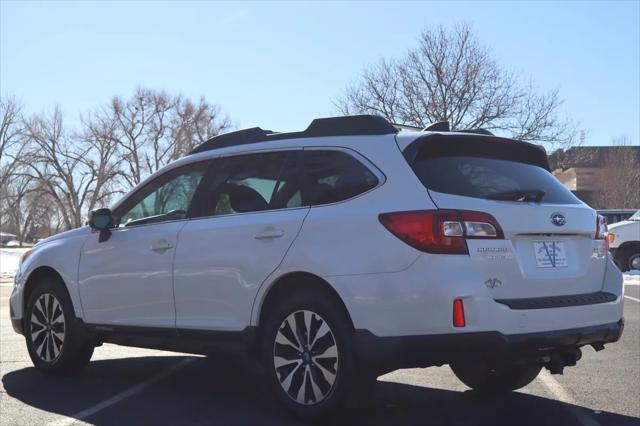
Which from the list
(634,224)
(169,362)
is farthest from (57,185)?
(169,362)

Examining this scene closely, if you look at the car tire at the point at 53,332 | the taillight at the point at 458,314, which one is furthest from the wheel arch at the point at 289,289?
the car tire at the point at 53,332

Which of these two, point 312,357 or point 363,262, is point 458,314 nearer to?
point 363,262

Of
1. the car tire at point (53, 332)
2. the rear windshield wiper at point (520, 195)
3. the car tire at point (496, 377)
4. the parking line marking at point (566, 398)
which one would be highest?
the rear windshield wiper at point (520, 195)

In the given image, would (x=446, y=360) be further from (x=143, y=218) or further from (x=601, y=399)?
(x=143, y=218)

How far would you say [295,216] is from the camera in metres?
4.85

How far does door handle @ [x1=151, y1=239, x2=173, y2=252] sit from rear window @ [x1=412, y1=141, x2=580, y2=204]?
197 centimetres

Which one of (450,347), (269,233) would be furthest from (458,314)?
(269,233)

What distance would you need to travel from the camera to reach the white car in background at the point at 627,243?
21531mm

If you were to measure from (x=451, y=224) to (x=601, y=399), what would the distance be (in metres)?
2.21

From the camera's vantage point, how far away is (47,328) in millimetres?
6500

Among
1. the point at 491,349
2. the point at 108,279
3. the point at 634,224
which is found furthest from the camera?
the point at 634,224

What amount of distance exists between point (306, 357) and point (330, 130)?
1492 mm

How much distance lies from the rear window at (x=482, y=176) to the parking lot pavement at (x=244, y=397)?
4.70ft

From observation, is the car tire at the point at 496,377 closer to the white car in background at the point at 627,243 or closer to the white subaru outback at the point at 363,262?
the white subaru outback at the point at 363,262
